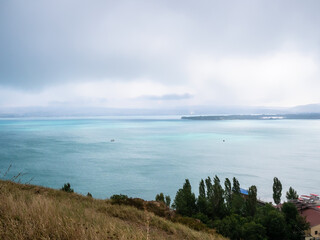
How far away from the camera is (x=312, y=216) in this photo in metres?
19.5

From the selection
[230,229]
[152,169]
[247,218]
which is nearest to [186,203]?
[247,218]

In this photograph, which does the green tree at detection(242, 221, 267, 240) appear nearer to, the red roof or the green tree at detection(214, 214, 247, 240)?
the green tree at detection(214, 214, 247, 240)

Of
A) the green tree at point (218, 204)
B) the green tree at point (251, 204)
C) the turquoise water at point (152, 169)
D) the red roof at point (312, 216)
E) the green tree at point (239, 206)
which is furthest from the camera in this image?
the turquoise water at point (152, 169)

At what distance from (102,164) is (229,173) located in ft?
90.6

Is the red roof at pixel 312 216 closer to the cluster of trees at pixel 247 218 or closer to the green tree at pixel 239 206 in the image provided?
the cluster of trees at pixel 247 218

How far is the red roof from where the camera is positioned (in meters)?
18.2

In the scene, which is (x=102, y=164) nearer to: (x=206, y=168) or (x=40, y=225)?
(x=206, y=168)

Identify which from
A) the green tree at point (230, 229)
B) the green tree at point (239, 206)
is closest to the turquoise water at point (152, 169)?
the green tree at point (239, 206)

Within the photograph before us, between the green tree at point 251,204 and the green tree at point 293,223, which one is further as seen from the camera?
the green tree at point 251,204

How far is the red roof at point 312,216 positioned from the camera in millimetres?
18164

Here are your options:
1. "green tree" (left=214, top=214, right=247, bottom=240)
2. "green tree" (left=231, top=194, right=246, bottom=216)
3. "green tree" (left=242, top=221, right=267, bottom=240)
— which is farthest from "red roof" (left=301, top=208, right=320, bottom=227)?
"green tree" (left=214, top=214, right=247, bottom=240)

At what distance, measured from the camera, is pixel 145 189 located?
36.4 m

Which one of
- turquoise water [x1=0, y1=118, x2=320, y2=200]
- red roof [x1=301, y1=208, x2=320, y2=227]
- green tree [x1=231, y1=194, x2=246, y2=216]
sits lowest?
turquoise water [x1=0, y1=118, x2=320, y2=200]

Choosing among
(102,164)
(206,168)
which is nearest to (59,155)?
(102,164)
